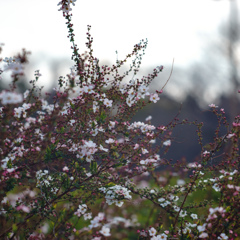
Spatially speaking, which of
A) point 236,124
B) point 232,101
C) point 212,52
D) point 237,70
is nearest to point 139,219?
point 236,124

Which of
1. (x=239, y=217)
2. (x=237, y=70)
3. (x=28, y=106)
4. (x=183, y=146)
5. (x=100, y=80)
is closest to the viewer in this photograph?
(x=239, y=217)

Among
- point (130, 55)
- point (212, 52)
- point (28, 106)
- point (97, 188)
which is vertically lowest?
point (97, 188)

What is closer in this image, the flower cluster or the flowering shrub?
the flowering shrub

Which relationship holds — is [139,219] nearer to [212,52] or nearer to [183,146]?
[183,146]

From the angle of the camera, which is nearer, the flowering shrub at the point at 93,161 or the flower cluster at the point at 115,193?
the flowering shrub at the point at 93,161

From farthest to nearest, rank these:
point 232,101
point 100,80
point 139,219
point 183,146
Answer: point 183,146, point 232,101, point 139,219, point 100,80

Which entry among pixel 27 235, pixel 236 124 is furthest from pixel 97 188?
pixel 236 124

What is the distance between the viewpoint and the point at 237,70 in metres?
13.6

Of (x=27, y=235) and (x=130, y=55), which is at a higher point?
(x=130, y=55)

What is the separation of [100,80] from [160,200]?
1.52 metres

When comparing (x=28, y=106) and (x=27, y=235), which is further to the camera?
(x=28, y=106)

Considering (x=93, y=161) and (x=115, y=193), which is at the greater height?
(x=93, y=161)

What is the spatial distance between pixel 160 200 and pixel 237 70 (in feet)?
40.2

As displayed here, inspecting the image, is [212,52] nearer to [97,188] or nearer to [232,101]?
[232,101]
